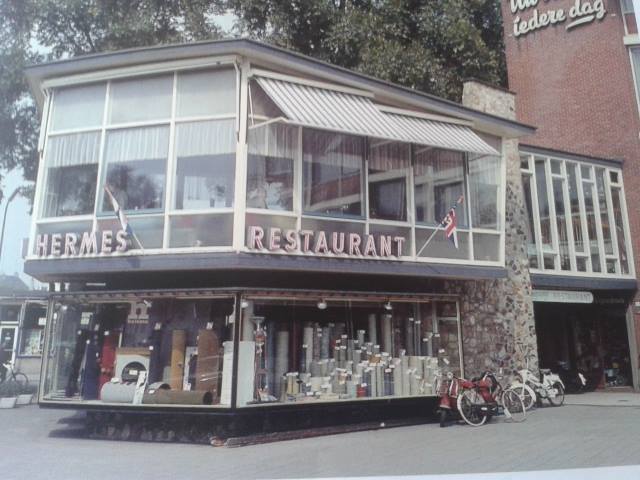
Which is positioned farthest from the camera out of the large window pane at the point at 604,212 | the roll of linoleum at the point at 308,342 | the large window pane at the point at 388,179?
the large window pane at the point at 604,212

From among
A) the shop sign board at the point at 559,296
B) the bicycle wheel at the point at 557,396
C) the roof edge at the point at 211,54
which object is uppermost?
the roof edge at the point at 211,54

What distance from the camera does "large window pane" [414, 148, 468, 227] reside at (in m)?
8.28

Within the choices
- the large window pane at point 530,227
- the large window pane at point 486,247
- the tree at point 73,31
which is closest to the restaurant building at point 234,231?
the large window pane at point 486,247

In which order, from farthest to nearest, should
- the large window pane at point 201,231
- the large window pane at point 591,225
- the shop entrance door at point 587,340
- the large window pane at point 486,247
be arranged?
the shop entrance door at point 587,340, the large window pane at point 591,225, the large window pane at point 486,247, the large window pane at point 201,231

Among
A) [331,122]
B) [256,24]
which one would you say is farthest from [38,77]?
[256,24]

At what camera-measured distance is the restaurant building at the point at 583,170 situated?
11.3 meters

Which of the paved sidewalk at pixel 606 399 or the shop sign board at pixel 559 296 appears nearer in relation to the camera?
the paved sidewalk at pixel 606 399

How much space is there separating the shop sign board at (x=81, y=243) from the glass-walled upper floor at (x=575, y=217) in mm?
8141

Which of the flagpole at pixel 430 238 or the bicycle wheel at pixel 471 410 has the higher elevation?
the flagpole at pixel 430 238

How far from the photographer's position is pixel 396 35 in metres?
13.3

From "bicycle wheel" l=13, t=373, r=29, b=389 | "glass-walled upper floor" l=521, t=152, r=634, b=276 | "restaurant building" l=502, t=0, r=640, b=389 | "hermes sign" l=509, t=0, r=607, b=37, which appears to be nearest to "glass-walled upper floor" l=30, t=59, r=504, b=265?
"bicycle wheel" l=13, t=373, r=29, b=389

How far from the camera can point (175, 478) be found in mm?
4918

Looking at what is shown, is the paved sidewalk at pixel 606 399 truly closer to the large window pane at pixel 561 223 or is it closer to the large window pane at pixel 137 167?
the large window pane at pixel 561 223

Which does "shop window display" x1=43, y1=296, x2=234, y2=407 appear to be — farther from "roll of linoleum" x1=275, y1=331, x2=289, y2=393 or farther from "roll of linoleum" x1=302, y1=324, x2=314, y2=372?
"roll of linoleum" x1=302, y1=324, x2=314, y2=372
